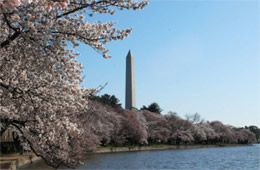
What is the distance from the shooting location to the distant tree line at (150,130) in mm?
37884

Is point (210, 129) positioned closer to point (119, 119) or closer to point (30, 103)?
point (119, 119)

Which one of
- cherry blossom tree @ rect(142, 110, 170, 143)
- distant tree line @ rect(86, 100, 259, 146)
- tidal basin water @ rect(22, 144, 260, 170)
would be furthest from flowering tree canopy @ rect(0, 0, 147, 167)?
cherry blossom tree @ rect(142, 110, 170, 143)

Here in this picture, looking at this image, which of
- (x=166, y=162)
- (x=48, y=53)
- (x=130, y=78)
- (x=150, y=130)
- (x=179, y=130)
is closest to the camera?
(x=48, y=53)

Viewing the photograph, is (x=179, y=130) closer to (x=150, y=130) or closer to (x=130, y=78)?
(x=150, y=130)

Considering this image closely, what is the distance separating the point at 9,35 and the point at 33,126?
85.9 inches

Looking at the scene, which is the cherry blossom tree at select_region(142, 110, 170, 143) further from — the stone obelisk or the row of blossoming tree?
the row of blossoming tree

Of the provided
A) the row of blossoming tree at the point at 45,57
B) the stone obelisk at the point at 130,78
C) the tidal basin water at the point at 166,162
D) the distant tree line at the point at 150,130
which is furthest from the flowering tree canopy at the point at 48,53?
the stone obelisk at the point at 130,78

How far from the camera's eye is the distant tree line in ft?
124

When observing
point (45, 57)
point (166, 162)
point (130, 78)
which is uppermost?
point (130, 78)

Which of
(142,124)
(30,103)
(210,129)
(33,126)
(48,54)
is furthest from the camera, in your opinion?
(210,129)

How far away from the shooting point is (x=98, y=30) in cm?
522

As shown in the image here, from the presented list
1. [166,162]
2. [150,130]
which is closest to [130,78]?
[150,130]

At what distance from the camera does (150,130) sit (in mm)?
52219

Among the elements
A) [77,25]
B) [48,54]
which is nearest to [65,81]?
[48,54]
